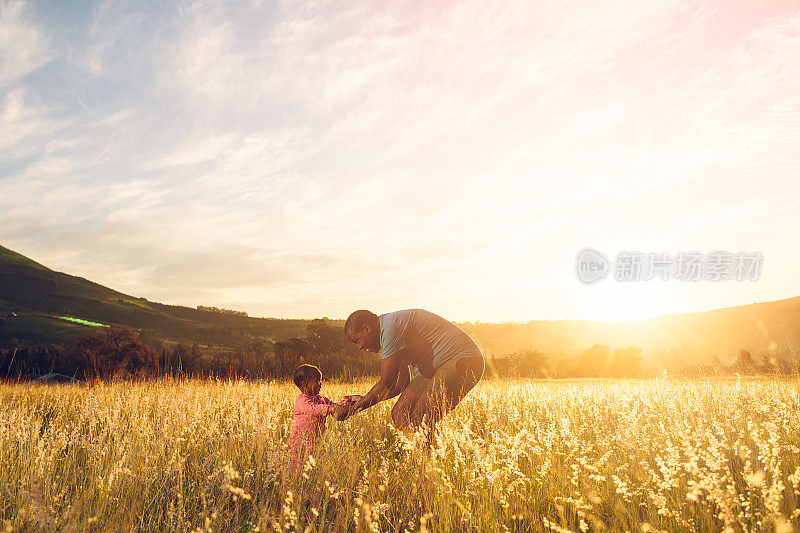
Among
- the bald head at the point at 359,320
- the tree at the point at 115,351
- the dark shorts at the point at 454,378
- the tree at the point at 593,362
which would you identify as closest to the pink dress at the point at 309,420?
the bald head at the point at 359,320

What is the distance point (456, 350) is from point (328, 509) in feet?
6.43

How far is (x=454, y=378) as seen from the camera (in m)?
4.91

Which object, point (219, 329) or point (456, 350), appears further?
point (219, 329)

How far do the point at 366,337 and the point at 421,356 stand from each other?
76 centimetres

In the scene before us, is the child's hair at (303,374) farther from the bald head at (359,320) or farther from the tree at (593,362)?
the tree at (593,362)

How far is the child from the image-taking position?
4477 millimetres

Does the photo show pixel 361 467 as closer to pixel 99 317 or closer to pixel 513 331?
pixel 99 317

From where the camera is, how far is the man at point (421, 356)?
4.57 meters

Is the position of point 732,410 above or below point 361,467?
above

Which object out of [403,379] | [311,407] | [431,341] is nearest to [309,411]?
[311,407]

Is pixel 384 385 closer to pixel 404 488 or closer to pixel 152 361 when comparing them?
pixel 404 488

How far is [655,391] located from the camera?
10.0 meters

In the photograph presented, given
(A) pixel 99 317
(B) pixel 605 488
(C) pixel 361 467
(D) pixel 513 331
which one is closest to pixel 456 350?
(C) pixel 361 467

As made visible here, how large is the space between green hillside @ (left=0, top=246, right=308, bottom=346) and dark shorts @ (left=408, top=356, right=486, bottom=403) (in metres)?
58.5
